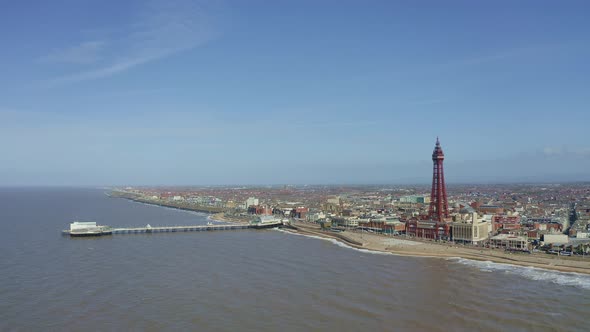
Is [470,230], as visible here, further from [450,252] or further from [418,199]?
Result: [418,199]

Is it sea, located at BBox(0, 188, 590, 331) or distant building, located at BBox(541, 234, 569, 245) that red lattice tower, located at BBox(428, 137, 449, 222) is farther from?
sea, located at BBox(0, 188, 590, 331)

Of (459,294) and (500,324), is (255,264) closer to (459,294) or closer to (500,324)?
(459,294)

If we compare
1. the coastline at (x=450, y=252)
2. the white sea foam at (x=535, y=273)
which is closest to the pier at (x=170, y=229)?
the coastline at (x=450, y=252)

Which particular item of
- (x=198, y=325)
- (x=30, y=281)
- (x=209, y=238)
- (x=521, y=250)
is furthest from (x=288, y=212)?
(x=198, y=325)

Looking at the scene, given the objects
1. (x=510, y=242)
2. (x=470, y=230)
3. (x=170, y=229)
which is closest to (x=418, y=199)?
(x=470, y=230)

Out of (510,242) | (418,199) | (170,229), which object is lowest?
(170,229)
